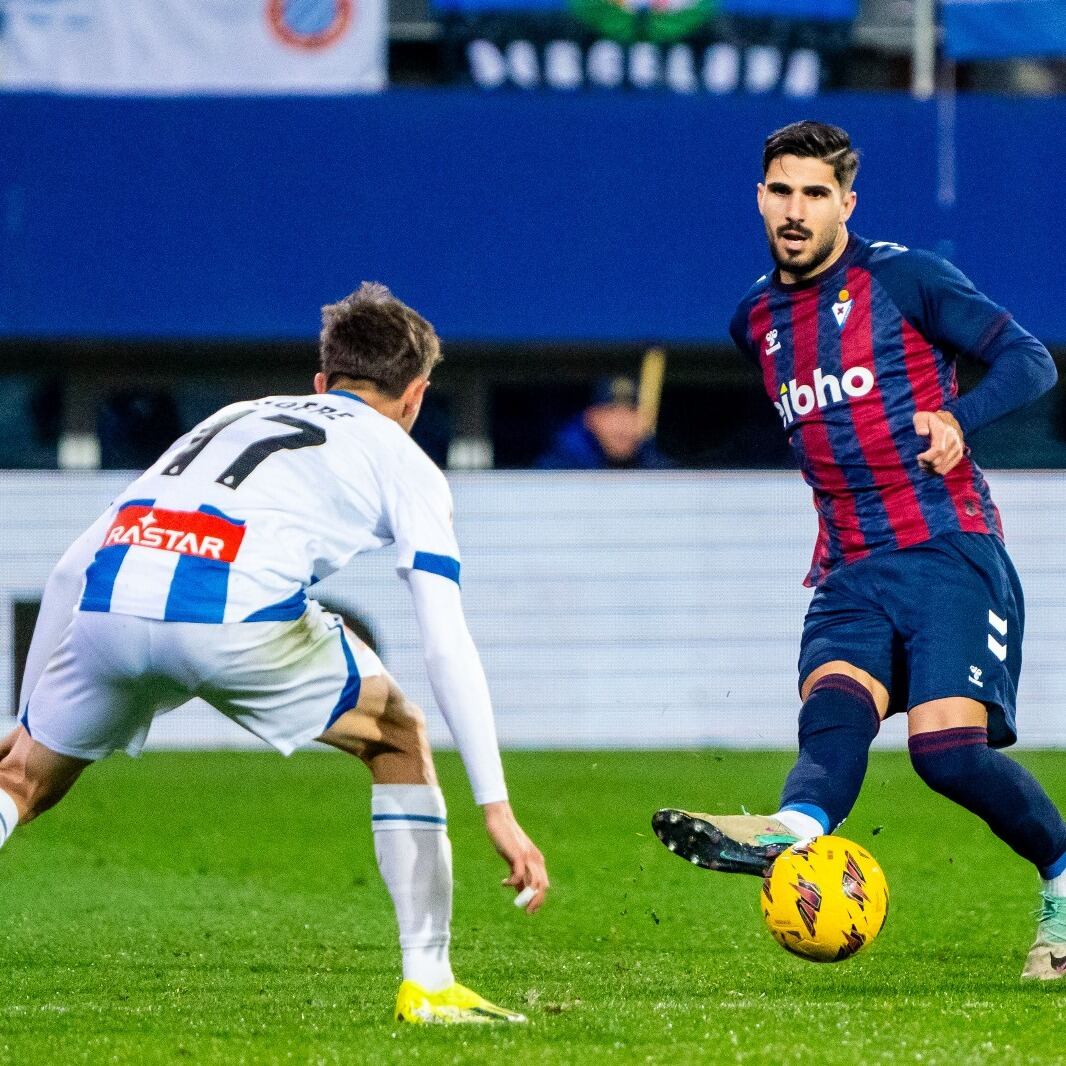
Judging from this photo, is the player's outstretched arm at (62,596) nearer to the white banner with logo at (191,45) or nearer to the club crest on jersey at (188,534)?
the club crest on jersey at (188,534)

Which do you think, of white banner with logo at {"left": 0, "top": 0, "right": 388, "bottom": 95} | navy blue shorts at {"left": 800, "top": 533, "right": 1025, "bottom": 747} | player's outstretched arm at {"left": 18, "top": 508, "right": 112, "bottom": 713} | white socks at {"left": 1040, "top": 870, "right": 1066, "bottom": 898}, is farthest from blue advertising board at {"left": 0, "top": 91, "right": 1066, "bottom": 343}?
player's outstretched arm at {"left": 18, "top": 508, "right": 112, "bottom": 713}

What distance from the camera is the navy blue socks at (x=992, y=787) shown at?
15.9 feet

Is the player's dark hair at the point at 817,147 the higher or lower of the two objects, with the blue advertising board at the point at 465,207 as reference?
higher

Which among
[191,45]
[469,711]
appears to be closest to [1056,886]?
[469,711]

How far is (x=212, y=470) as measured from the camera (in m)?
4.24

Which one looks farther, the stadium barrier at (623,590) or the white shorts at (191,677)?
the stadium barrier at (623,590)

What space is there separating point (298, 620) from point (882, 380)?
174 cm

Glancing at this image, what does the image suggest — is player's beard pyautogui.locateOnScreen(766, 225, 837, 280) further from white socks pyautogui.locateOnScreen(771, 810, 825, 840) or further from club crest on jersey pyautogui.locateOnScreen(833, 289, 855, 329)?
white socks pyautogui.locateOnScreen(771, 810, 825, 840)

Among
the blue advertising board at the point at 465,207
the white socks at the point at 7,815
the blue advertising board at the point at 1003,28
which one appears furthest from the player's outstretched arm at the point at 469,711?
the blue advertising board at the point at 1003,28

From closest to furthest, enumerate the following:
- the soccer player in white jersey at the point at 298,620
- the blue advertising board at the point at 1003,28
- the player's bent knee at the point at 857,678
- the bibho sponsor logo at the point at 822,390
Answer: the soccer player in white jersey at the point at 298,620 → the player's bent knee at the point at 857,678 → the bibho sponsor logo at the point at 822,390 → the blue advertising board at the point at 1003,28

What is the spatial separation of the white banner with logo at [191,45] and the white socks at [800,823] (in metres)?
10.4

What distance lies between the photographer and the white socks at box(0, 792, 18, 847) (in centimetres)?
431

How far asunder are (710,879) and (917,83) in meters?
8.81

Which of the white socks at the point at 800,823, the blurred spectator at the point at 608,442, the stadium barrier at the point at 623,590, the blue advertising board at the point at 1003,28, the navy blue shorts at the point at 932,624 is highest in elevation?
the blue advertising board at the point at 1003,28
